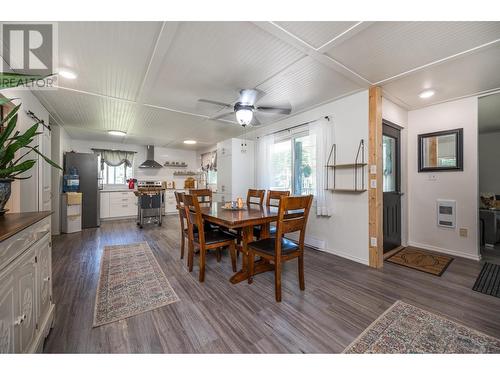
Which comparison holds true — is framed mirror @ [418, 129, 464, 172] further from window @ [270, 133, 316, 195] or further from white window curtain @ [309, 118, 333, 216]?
window @ [270, 133, 316, 195]

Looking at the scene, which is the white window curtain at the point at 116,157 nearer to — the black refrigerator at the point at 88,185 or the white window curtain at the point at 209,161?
the black refrigerator at the point at 88,185

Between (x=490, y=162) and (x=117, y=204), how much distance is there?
925 cm

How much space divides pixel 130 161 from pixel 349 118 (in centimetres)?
638

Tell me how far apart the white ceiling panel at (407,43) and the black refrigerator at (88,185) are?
5.53 metres

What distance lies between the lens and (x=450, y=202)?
306cm

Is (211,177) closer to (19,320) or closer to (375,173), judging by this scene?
(375,173)

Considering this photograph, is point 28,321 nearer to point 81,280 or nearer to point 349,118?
point 81,280

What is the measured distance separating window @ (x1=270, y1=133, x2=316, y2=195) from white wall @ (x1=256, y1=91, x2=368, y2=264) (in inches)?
14.9

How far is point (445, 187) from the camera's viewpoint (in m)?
3.11

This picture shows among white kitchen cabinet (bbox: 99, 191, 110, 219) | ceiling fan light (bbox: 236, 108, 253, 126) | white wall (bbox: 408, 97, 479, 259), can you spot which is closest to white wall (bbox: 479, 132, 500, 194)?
white wall (bbox: 408, 97, 479, 259)

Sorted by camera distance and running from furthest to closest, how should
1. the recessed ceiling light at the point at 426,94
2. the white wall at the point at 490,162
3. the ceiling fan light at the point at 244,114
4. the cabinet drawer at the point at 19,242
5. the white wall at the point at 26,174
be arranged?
the white wall at the point at 490,162
the recessed ceiling light at the point at 426,94
the ceiling fan light at the point at 244,114
the white wall at the point at 26,174
the cabinet drawer at the point at 19,242

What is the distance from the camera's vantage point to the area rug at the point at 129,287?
1.71 meters

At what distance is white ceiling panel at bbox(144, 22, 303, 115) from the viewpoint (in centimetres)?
163

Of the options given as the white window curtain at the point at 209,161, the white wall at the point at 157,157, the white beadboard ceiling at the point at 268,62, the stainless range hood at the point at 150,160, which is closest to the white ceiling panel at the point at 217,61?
the white beadboard ceiling at the point at 268,62
